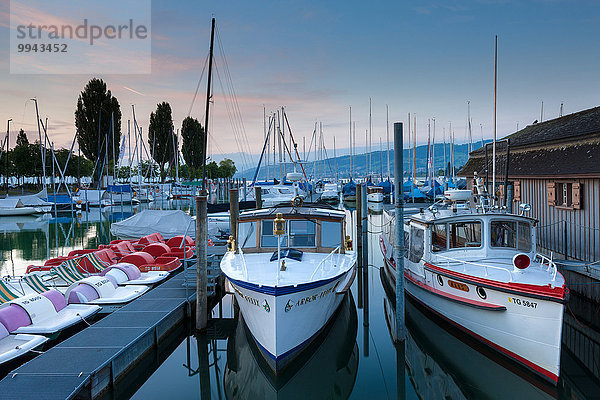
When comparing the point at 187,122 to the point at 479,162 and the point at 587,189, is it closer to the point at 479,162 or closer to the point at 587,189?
the point at 479,162

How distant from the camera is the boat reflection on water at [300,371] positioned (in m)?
9.34

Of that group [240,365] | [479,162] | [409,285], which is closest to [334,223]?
[409,285]

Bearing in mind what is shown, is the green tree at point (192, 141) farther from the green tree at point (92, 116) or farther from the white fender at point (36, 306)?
the white fender at point (36, 306)

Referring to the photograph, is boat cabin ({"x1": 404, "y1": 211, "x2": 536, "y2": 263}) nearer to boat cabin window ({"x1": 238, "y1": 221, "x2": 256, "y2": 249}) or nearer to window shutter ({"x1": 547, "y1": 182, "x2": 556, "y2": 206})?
window shutter ({"x1": 547, "y1": 182, "x2": 556, "y2": 206})

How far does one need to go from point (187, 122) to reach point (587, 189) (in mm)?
92136

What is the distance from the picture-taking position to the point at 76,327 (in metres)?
12.3

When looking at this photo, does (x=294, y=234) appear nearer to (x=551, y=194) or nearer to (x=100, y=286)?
(x=100, y=286)

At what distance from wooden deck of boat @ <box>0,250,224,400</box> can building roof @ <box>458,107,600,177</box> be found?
13104 mm

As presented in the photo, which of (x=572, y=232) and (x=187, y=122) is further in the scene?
(x=187, y=122)

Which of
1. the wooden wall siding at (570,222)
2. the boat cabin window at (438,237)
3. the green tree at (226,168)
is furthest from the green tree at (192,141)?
the boat cabin window at (438,237)

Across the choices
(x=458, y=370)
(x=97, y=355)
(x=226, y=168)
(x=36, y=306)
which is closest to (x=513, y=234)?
(x=458, y=370)

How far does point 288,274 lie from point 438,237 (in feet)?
17.5

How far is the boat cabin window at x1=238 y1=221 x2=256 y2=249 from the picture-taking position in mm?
12828

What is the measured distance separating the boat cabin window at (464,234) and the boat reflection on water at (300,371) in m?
4.11
